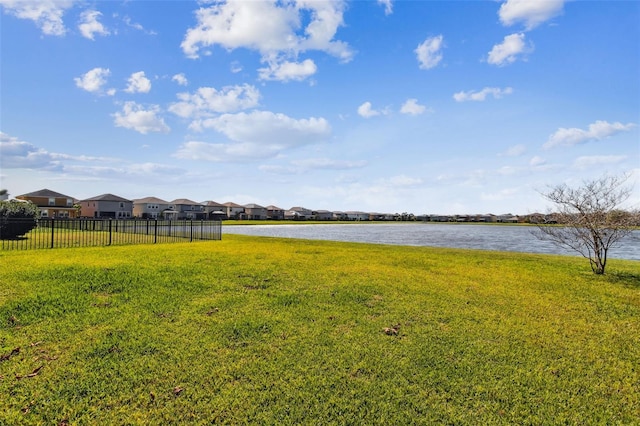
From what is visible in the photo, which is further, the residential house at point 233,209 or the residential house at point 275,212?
the residential house at point 275,212

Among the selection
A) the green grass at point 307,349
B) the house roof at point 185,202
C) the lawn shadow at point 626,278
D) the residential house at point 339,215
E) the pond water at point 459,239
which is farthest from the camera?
the residential house at point 339,215

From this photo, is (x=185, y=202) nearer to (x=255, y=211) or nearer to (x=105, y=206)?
(x=255, y=211)

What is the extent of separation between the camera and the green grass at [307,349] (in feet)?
12.4

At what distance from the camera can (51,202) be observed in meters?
65.2

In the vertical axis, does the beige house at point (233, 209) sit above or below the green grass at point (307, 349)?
above

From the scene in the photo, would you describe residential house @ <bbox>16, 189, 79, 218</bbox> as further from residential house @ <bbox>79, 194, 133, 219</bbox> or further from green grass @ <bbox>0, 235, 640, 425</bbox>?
green grass @ <bbox>0, 235, 640, 425</bbox>

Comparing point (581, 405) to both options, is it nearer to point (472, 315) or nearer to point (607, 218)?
point (472, 315)

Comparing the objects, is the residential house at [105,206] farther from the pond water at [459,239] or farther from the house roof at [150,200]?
the pond water at [459,239]

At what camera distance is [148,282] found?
8.39 meters

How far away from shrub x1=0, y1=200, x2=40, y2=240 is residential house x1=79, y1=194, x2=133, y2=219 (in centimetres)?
5588

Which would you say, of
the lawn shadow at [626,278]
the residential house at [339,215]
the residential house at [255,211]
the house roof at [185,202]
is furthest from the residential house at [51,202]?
the residential house at [339,215]

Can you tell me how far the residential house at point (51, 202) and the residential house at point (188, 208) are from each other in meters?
27.2

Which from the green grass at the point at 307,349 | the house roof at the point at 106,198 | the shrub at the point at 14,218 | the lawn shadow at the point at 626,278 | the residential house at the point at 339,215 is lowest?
the green grass at the point at 307,349

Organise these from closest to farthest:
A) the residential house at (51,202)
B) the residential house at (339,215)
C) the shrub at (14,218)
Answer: the shrub at (14,218) → the residential house at (51,202) → the residential house at (339,215)
